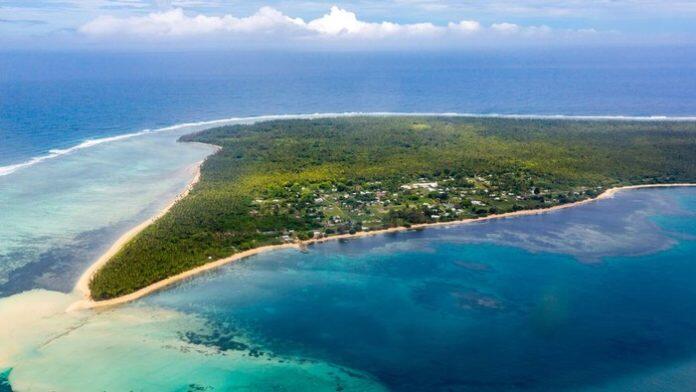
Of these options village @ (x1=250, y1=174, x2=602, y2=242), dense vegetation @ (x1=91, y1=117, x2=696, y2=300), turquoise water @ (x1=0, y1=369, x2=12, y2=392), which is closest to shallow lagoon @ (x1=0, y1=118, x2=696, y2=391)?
turquoise water @ (x1=0, y1=369, x2=12, y2=392)

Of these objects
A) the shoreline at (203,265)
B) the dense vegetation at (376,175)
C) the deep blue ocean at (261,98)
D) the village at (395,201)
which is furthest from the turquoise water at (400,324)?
the deep blue ocean at (261,98)

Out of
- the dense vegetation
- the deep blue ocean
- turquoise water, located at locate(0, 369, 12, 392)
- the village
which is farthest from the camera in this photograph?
the deep blue ocean

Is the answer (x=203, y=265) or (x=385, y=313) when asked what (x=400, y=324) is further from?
(x=203, y=265)

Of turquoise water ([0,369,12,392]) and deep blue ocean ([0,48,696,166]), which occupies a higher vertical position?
deep blue ocean ([0,48,696,166])

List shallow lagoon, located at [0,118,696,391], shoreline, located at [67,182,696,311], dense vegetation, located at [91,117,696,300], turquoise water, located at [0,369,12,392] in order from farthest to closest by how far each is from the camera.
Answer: dense vegetation, located at [91,117,696,300]
shoreline, located at [67,182,696,311]
shallow lagoon, located at [0,118,696,391]
turquoise water, located at [0,369,12,392]

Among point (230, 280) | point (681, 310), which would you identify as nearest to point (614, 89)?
point (681, 310)

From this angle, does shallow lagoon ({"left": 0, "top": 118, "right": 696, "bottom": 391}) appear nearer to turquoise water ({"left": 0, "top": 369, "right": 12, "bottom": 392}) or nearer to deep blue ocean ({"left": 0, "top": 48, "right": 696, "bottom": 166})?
turquoise water ({"left": 0, "top": 369, "right": 12, "bottom": 392})

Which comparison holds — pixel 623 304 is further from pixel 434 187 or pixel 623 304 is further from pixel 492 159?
pixel 492 159
